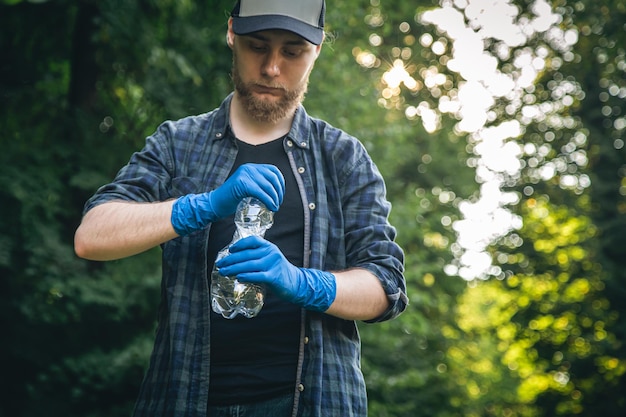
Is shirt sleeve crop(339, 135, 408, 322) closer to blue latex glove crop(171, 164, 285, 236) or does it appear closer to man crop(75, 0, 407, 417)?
man crop(75, 0, 407, 417)

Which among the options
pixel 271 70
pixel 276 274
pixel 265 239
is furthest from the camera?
pixel 271 70

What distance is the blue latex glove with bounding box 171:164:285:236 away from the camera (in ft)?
7.20

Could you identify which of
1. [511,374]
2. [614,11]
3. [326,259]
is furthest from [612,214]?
[326,259]

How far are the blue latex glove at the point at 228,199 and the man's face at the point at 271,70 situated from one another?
38 centimetres

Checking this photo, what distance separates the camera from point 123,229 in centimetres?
223

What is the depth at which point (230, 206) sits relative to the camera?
2.25m

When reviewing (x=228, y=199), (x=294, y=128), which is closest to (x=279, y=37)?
(x=294, y=128)

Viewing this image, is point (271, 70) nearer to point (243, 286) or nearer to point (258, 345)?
point (243, 286)

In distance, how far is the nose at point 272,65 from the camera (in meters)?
2.50

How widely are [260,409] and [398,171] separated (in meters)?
10.9

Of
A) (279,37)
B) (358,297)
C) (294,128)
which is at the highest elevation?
(279,37)

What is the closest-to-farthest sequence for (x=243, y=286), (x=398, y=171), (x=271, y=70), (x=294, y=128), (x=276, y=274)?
1. (x=276, y=274)
2. (x=243, y=286)
3. (x=271, y=70)
4. (x=294, y=128)
5. (x=398, y=171)

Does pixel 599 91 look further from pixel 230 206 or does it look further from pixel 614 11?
pixel 230 206

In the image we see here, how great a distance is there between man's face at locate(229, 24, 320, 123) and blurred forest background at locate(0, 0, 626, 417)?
890mm
